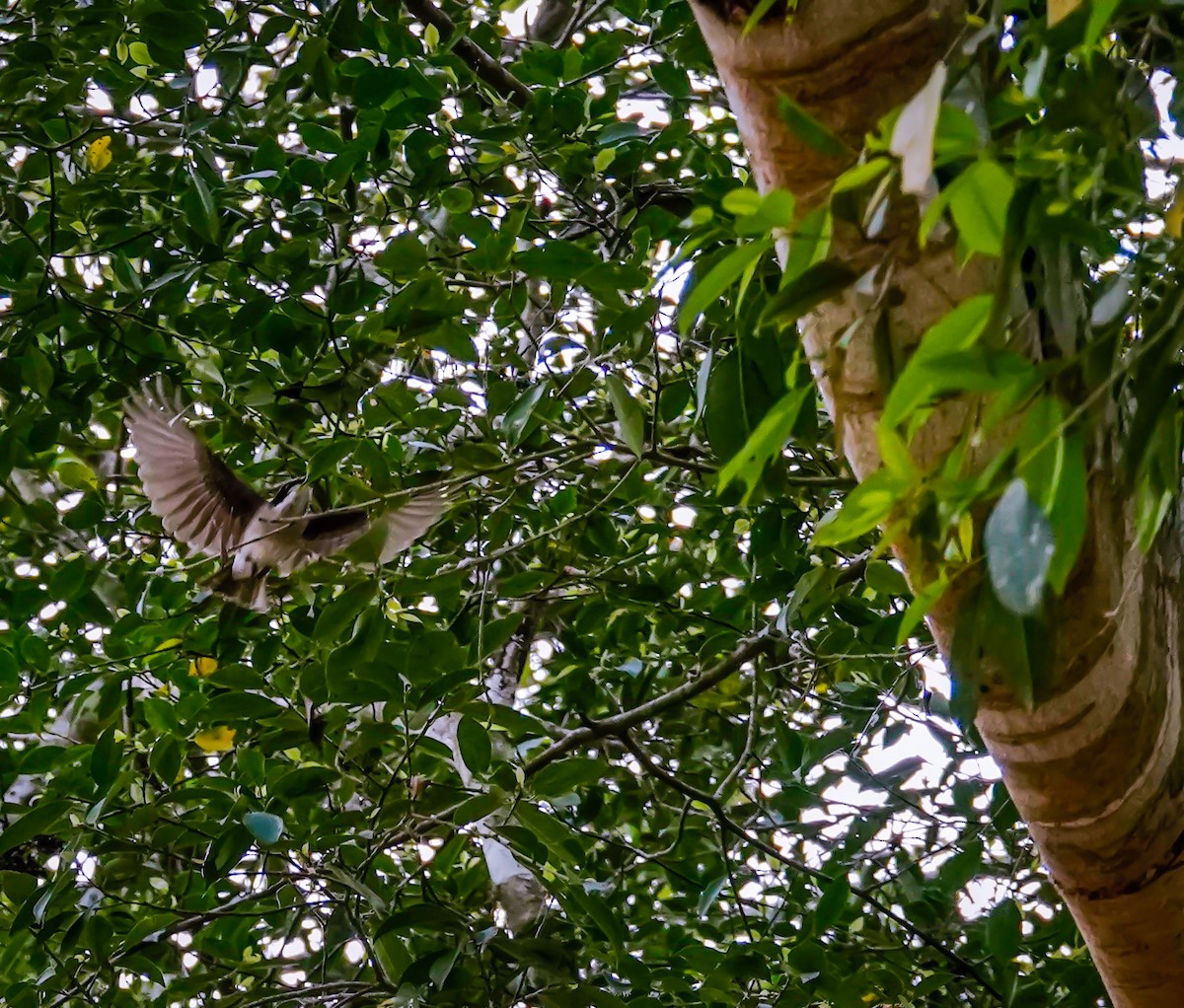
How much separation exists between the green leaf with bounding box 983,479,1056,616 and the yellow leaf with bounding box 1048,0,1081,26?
0.60 ft

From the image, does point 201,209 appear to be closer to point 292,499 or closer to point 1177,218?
point 292,499

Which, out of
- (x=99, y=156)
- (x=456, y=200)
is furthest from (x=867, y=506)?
(x=99, y=156)

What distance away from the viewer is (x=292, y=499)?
4.51ft

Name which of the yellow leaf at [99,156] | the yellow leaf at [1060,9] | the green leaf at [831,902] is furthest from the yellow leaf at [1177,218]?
the yellow leaf at [99,156]

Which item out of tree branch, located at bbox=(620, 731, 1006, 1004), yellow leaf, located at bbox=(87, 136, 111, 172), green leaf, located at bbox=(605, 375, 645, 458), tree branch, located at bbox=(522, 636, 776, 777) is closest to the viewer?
green leaf, located at bbox=(605, 375, 645, 458)

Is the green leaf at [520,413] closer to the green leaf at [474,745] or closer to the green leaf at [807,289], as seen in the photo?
the green leaf at [474,745]

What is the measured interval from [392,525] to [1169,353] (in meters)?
1.15

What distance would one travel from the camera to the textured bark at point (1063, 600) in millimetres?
558

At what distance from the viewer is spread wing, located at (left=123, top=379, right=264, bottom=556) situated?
1600 millimetres

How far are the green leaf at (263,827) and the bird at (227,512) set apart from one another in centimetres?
32

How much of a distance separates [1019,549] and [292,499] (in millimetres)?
1126

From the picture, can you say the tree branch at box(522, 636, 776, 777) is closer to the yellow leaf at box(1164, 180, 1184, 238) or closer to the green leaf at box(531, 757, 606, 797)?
the green leaf at box(531, 757, 606, 797)

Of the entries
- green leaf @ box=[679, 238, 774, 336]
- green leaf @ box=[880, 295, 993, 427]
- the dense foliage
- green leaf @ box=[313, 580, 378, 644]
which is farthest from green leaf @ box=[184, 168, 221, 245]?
green leaf @ box=[880, 295, 993, 427]

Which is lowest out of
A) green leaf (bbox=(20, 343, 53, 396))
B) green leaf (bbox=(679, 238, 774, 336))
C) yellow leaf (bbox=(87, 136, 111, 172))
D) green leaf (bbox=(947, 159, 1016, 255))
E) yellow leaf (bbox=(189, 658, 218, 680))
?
green leaf (bbox=(947, 159, 1016, 255))
